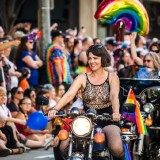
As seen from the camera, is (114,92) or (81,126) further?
(114,92)

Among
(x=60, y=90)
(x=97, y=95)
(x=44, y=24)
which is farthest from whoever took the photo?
(x=44, y=24)

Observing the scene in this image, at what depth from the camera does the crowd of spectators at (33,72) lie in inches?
513

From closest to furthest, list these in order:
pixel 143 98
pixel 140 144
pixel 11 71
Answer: pixel 140 144
pixel 143 98
pixel 11 71

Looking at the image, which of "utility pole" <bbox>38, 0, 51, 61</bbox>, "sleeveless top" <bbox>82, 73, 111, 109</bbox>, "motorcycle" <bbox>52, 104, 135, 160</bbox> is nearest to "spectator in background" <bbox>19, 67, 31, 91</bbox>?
"utility pole" <bbox>38, 0, 51, 61</bbox>

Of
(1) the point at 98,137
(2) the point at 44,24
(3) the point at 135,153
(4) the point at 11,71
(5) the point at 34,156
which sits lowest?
(5) the point at 34,156

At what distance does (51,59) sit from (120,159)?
7.94 m

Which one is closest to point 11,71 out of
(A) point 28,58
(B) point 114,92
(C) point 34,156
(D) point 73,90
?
(A) point 28,58

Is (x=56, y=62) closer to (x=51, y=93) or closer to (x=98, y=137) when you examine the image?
(x=51, y=93)

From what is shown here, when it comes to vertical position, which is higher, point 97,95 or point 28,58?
point 28,58

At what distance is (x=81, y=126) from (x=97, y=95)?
3.33ft

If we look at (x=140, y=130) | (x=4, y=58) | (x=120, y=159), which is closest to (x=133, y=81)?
(x=140, y=130)

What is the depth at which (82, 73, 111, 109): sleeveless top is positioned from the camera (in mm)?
9008

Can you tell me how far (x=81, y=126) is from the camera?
8.05 metres

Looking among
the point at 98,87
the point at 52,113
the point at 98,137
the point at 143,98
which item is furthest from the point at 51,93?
the point at 98,137
